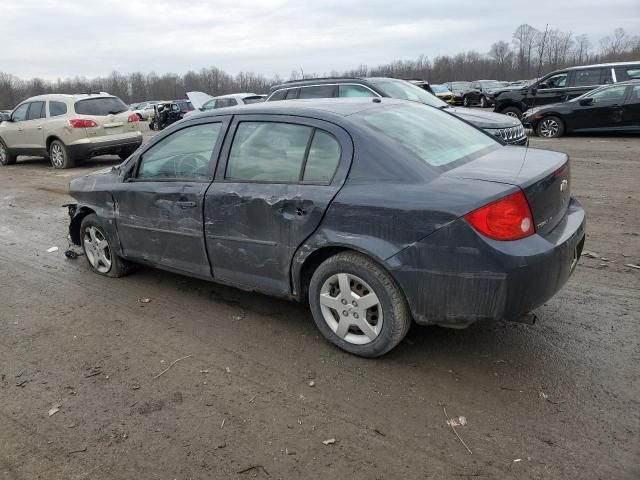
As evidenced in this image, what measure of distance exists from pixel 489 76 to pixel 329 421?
77189mm

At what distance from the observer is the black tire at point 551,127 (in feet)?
44.9

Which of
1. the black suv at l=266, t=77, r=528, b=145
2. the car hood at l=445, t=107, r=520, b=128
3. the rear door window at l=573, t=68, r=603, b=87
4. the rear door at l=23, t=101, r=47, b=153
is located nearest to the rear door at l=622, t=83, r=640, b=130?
the rear door window at l=573, t=68, r=603, b=87

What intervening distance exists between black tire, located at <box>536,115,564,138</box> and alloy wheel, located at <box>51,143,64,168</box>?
1249cm

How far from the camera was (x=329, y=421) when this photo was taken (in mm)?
2746

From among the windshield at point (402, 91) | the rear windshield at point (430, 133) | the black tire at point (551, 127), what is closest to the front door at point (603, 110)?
the black tire at point (551, 127)

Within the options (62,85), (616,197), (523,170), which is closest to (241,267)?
(523,170)

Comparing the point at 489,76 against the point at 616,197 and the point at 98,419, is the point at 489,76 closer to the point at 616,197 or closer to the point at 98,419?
the point at 616,197

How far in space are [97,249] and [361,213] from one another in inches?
123

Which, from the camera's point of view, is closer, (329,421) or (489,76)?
(329,421)

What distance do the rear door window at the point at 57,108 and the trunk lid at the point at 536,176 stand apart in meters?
11.8

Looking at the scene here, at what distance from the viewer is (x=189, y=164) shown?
158 inches

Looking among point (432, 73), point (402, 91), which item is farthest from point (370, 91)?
point (432, 73)

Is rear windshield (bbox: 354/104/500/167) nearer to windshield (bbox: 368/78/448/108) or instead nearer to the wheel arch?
the wheel arch

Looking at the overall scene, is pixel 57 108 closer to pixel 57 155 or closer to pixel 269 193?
pixel 57 155
